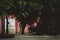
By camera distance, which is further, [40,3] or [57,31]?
[57,31]

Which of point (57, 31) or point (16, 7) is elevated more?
point (16, 7)

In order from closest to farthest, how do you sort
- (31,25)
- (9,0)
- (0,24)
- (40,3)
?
(9,0) < (40,3) < (31,25) < (0,24)

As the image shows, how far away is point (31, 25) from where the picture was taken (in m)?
11.8

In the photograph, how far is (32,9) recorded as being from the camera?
1048 centimetres

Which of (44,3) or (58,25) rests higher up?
(44,3)

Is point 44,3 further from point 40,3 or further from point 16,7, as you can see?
point 16,7

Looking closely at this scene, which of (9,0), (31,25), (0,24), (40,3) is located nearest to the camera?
(9,0)

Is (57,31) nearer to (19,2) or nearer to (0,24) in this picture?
(19,2)

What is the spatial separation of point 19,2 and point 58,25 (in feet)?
10.7

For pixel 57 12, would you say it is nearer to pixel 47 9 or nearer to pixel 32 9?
pixel 47 9

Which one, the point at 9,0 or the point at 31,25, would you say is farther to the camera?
the point at 31,25

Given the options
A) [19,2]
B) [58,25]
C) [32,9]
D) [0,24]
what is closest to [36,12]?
[32,9]

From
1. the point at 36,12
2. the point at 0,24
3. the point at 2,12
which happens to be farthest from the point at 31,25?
the point at 0,24

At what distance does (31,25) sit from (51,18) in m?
1.32
